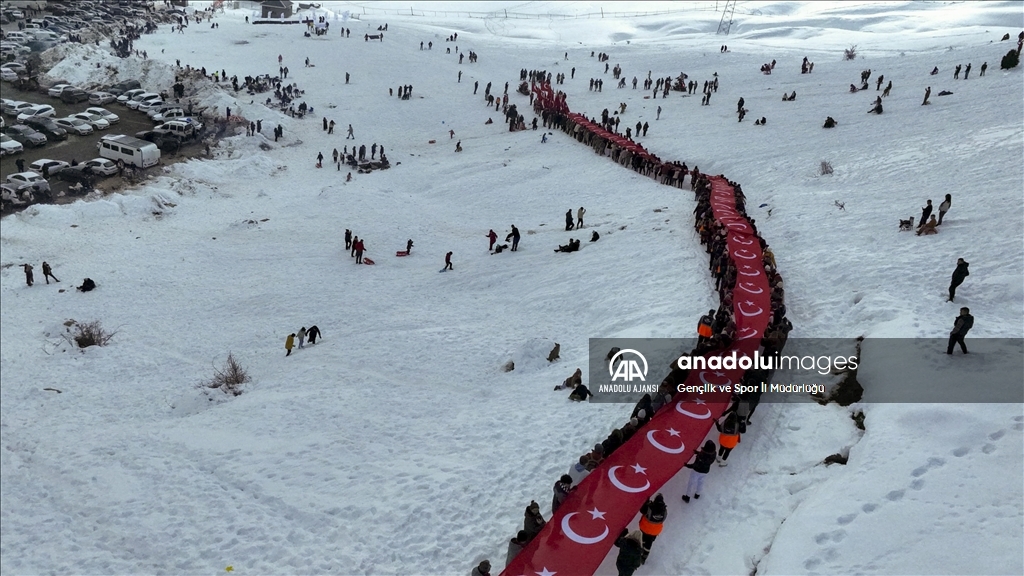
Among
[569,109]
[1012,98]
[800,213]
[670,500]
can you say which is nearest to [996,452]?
[670,500]

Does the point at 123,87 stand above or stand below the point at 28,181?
above

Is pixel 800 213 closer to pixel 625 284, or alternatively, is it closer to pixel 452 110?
pixel 625 284

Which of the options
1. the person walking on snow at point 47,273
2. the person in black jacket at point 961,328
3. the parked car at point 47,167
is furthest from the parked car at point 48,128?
the person in black jacket at point 961,328

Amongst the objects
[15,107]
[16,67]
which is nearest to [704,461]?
[15,107]

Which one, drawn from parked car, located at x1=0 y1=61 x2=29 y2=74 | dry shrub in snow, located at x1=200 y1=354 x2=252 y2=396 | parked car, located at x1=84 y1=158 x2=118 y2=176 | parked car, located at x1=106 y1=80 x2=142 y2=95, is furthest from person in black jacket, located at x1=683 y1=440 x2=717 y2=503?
parked car, located at x1=0 y1=61 x2=29 y2=74

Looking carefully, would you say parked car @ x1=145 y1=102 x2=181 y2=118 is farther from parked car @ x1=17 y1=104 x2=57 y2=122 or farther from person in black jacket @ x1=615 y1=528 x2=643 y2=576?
person in black jacket @ x1=615 y1=528 x2=643 y2=576

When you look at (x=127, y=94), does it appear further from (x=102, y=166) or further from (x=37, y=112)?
(x=102, y=166)

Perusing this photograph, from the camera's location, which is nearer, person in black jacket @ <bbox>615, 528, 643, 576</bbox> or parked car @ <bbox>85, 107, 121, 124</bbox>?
person in black jacket @ <bbox>615, 528, 643, 576</bbox>
